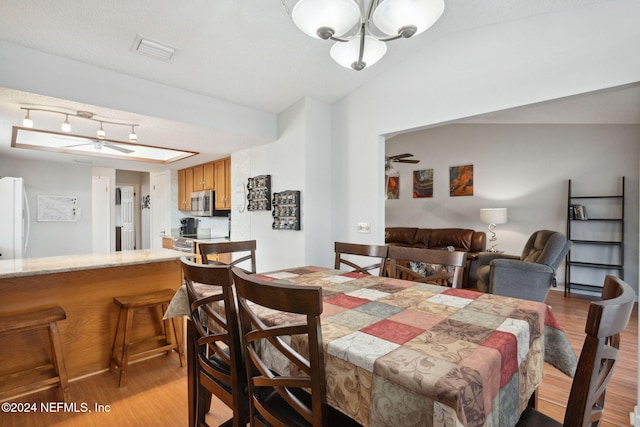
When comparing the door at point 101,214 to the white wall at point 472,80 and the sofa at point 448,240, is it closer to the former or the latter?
the white wall at point 472,80

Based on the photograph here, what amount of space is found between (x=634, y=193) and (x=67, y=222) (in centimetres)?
790

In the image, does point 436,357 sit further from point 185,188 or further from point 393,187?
point 393,187

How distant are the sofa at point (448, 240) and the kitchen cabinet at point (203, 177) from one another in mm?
3061

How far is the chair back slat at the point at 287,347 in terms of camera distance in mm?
799

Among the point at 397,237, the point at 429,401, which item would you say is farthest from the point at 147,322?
the point at 397,237

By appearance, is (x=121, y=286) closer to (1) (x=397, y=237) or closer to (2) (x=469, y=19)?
(2) (x=469, y=19)

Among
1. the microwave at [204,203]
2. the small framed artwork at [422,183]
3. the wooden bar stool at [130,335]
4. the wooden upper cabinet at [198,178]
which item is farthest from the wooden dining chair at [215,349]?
the small framed artwork at [422,183]

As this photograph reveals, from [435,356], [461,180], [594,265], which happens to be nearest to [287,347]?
[435,356]

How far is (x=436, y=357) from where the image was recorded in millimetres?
824

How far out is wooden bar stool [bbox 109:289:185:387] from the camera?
84.3 inches

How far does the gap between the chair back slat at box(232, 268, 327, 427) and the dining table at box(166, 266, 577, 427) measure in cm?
Answer: 6

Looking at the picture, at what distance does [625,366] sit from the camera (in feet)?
7.89

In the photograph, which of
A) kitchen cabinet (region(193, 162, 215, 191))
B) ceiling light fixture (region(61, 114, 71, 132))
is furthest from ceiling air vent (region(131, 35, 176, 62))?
kitchen cabinet (region(193, 162, 215, 191))

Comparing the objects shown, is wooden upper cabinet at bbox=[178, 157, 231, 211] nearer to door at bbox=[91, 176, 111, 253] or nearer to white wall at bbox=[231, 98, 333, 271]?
white wall at bbox=[231, 98, 333, 271]
